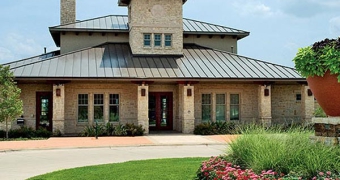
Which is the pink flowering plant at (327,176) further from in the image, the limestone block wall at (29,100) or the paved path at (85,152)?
the limestone block wall at (29,100)

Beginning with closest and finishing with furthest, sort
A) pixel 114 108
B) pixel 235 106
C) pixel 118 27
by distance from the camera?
pixel 114 108 < pixel 235 106 < pixel 118 27

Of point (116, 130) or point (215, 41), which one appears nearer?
point (116, 130)

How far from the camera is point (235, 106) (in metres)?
27.0

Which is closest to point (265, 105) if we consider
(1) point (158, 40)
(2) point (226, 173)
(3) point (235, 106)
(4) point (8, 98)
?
(3) point (235, 106)

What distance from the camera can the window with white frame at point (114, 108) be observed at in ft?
84.1

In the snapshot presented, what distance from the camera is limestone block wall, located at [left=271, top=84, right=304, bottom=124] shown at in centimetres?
2764

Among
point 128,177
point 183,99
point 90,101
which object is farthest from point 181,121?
point 128,177

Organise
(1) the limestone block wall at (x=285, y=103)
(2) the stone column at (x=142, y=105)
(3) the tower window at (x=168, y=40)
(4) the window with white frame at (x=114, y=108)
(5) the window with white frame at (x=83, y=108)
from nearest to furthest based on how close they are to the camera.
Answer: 1. (2) the stone column at (x=142, y=105)
2. (5) the window with white frame at (x=83, y=108)
3. (4) the window with white frame at (x=114, y=108)
4. (1) the limestone block wall at (x=285, y=103)
5. (3) the tower window at (x=168, y=40)

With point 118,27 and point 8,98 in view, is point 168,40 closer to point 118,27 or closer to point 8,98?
point 118,27

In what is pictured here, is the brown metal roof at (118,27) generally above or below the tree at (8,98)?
above

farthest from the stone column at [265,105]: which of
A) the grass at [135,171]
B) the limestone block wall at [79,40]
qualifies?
the grass at [135,171]

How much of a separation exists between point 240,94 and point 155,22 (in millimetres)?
7167

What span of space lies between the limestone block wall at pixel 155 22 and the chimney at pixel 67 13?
6.22 meters

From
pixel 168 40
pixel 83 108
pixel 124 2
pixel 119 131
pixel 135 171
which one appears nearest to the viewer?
pixel 135 171
